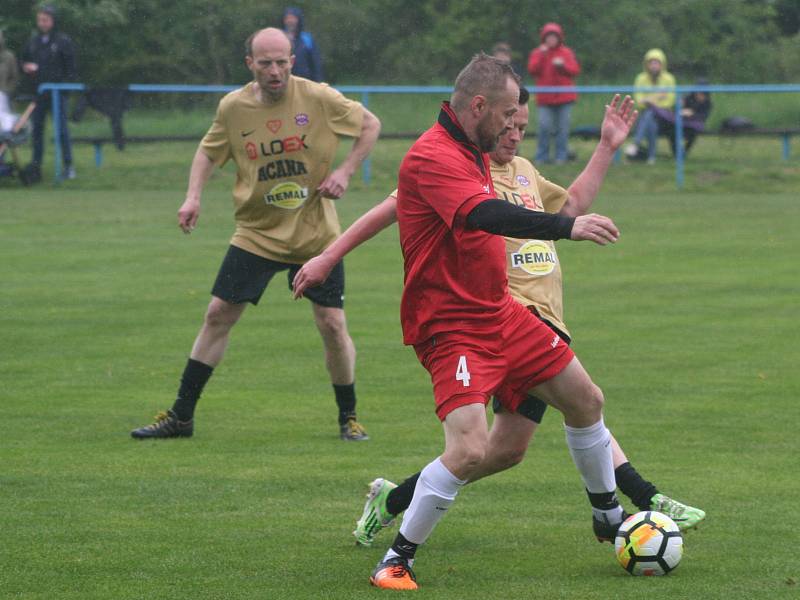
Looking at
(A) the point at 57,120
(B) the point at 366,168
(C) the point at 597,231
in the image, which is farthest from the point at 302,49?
(C) the point at 597,231

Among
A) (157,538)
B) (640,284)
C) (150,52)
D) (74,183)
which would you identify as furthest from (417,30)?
(157,538)

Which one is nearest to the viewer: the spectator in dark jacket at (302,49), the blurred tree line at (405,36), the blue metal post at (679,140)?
the spectator in dark jacket at (302,49)

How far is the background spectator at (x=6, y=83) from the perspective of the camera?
23.1m

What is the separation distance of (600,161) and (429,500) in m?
1.82

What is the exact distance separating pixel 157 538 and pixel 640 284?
30.3 ft

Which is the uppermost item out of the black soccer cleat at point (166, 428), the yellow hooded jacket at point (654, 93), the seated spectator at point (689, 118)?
the black soccer cleat at point (166, 428)

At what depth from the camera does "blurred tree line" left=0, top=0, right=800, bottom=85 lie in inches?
1395

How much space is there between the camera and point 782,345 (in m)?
11.6

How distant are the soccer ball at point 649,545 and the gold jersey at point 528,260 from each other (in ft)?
2.91

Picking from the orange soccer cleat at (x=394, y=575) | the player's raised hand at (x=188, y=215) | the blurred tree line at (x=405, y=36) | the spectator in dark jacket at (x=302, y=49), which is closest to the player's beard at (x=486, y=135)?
the orange soccer cleat at (x=394, y=575)

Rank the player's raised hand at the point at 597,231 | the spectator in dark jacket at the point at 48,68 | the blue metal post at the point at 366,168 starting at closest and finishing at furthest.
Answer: the player's raised hand at the point at 597,231
the spectator in dark jacket at the point at 48,68
the blue metal post at the point at 366,168

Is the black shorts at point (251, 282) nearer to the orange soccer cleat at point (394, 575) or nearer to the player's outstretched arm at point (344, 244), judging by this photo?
the player's outstretched arm at point (344, 244)

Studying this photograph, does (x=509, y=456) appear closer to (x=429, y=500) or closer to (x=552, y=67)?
(x=429, y=500)

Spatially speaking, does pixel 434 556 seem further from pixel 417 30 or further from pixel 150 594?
pixel 417 30
